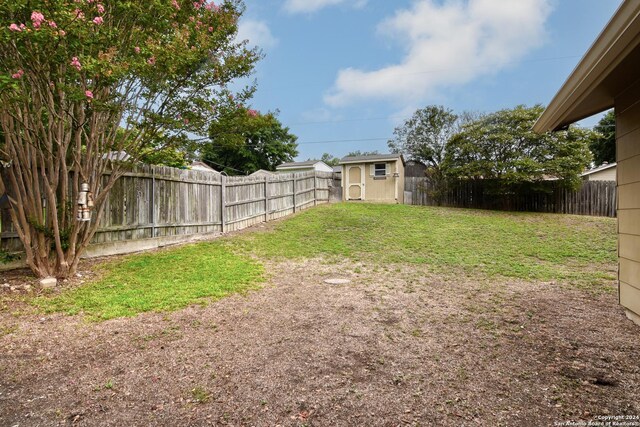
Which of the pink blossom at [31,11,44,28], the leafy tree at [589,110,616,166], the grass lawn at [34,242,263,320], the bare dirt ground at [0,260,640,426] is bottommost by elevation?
the bare dirt ground at [0,260,640,426]

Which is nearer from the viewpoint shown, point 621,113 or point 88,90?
point 621,113

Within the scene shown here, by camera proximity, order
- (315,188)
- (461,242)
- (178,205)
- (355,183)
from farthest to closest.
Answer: (355,183) < (315,188) < (461,242) < (178,205)

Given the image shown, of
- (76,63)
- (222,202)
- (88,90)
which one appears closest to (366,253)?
(222,202)

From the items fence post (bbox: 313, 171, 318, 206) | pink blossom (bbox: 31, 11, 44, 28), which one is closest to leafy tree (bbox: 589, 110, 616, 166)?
fence post (bbox: 313, 171, 318, 206)

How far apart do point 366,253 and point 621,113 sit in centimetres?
519

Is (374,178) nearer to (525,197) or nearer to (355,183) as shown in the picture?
(355,183)

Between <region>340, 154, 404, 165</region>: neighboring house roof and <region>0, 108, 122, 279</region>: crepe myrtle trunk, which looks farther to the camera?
<region>340, 154, 404, 165</region>: neighboring house roof

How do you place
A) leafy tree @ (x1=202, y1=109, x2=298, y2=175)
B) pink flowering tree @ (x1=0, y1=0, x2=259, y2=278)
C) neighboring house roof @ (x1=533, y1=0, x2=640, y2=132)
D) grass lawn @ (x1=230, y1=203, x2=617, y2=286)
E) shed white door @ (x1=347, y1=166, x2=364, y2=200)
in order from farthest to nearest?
1. leafy tree @ (x1=202, y1=109, x2=298, y2=175)
2. shed white door @ (x1=347, y1=166, x2=364, y2=200)
3. grass lawn @ (x1=230, y1=203, x2=617, y2=286)
4. pink flowering tree @ (x1=0, y1=0, x2=259, y2=278)
5. neighboring house roof @ (x1=533, y1=0, x2=640, y2=132)

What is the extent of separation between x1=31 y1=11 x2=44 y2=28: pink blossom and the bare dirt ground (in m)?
3.23

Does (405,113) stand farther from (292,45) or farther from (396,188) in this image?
(292,45)

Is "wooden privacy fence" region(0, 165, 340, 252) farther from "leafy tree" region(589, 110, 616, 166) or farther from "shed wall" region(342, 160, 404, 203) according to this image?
"leafy tree" region(589, 110, 616, 166)

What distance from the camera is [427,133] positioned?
28.8 m

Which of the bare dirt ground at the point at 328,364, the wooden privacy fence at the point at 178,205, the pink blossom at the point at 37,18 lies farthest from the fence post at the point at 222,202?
the pink blossom at the point at 37,18

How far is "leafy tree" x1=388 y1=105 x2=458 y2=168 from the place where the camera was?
91.4ft
